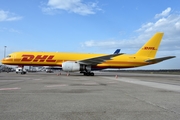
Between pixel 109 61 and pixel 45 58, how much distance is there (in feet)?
33.4

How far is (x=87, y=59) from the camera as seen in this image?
1086 inches

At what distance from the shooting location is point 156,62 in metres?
32.0

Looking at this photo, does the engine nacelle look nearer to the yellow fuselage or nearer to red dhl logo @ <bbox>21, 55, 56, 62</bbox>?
the yellow fuselage

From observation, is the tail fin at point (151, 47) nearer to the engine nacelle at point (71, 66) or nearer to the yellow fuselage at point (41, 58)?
the yellow fuselage at point (41, 58)

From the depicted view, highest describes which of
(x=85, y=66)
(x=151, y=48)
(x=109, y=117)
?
(x=151, y=48)

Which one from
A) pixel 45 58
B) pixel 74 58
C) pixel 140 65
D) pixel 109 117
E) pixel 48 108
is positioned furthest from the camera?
pixel 140 65

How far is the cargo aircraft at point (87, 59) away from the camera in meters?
28.1

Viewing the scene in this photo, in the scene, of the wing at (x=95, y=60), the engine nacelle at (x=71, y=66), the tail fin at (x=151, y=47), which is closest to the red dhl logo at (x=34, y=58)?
the engine nacelle at (x=71, y=66)

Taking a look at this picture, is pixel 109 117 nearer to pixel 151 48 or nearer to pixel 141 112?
pixel 141 112

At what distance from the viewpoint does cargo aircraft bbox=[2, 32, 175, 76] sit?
92.1 ft

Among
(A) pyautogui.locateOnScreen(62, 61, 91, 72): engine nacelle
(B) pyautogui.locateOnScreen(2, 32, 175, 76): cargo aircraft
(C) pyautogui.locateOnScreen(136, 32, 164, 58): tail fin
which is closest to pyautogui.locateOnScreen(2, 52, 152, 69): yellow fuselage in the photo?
(B) pyautogui.locateOnScreen(2, 32, 175, 76): cargo aircraft

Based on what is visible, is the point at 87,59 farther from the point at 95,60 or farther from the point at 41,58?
the point at 41,58

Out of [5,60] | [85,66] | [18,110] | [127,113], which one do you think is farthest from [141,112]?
[5,60]

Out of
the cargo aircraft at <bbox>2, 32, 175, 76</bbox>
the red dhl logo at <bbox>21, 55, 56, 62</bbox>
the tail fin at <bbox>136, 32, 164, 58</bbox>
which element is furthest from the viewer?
the tail fin at <bbox>136, 32, 164, 58</bbox>
